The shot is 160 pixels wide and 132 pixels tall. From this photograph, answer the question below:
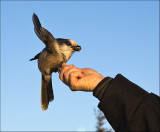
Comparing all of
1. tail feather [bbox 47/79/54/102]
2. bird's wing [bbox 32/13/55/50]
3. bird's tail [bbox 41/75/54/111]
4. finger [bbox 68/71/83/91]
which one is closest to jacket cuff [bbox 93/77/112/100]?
finger [bbox 68/71/83/91]

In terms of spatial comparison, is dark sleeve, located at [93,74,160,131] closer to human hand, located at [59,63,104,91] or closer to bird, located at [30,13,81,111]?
human hand, located at [59,63,104,91]

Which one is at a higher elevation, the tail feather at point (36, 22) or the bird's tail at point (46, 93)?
the tail feather at point (36, 22)

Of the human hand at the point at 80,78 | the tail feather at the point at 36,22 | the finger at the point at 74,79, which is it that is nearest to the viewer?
the human hand at the point at 80,78

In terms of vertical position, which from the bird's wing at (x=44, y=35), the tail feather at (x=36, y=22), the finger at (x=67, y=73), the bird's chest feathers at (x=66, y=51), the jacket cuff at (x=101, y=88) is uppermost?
the tail feather at (x=36, y=22)

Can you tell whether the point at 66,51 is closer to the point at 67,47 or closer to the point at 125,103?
the point at 67,47

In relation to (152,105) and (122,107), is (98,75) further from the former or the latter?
(152,105)

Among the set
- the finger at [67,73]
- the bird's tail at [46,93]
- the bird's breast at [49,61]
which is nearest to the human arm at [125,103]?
the finger at [67,73]

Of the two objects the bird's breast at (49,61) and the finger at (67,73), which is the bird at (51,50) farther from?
the finger at (67,73)

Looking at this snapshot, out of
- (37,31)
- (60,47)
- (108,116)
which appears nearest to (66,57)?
(60,47)
